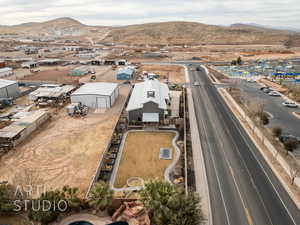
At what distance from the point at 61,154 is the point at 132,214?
49.1 ft

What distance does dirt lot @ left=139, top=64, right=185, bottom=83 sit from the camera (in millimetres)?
68188

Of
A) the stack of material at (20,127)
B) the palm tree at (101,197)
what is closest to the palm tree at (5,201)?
the palm tree at (101,197)

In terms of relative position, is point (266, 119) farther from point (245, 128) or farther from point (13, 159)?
point (13, 159)

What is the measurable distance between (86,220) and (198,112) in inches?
1171

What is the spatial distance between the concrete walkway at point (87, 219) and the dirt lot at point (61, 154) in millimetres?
3327

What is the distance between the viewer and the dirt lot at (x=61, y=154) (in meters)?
24.0

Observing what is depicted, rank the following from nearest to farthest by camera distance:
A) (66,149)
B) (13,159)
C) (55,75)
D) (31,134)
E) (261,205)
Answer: (261,205), (13,159), (66,149), (31,134), (55,75)

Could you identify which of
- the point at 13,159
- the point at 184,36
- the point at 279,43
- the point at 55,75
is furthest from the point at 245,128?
the point at 184,36

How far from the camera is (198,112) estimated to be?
41969 mm

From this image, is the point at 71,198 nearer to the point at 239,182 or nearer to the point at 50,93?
the point at 239,182

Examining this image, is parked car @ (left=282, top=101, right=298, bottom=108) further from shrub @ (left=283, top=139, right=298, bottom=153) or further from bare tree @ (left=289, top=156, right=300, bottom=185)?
bare tree @ (left=289, top=156, right=300, bottom=185)

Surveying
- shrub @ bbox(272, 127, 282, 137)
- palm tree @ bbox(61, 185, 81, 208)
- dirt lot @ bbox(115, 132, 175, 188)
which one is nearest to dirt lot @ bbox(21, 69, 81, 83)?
dirt lot @ bbox(115, 132, 175, 188)

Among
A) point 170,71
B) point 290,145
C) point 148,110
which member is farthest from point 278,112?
point 170,71

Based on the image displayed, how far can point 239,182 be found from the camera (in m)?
23.6
